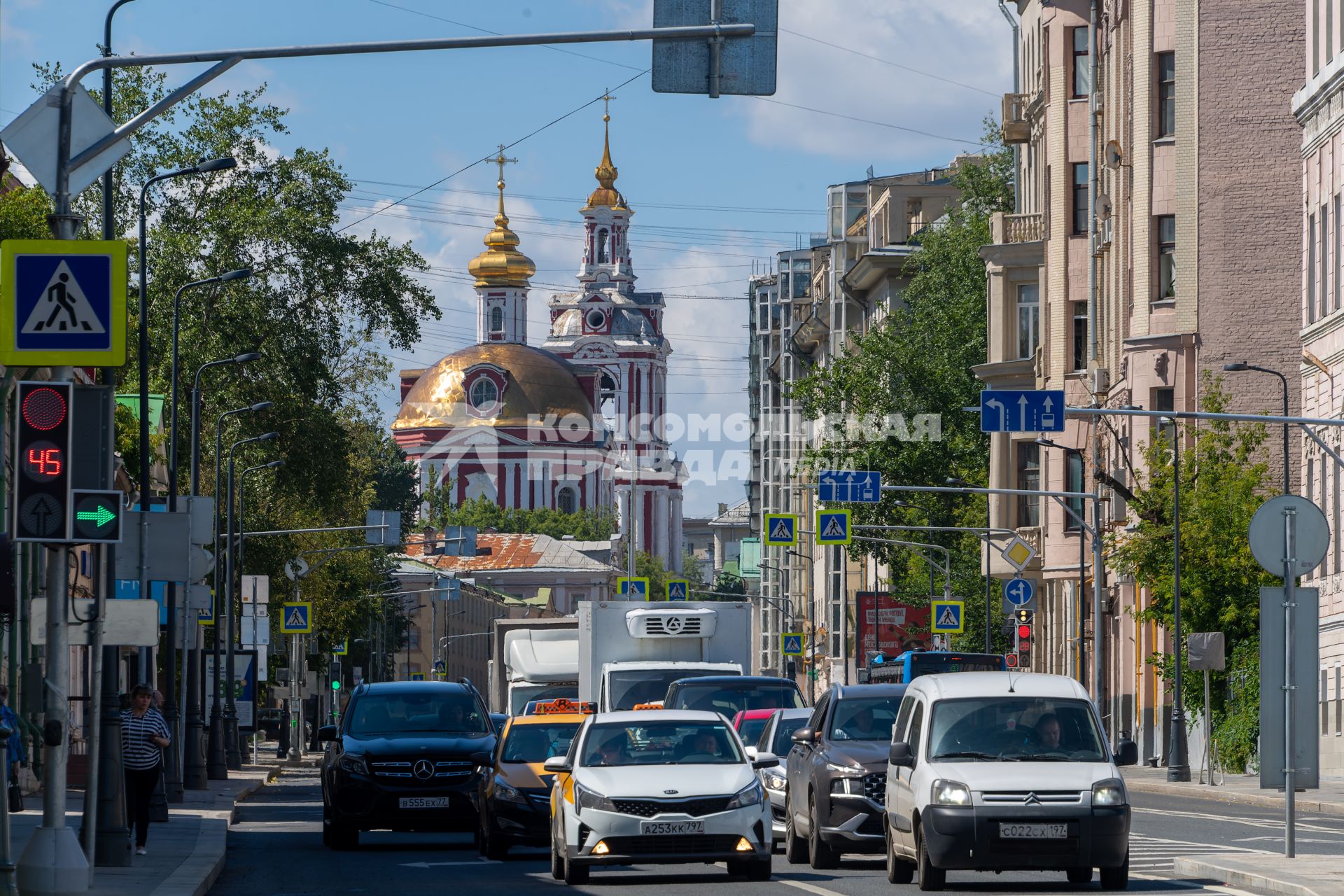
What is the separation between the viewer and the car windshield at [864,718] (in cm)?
2286

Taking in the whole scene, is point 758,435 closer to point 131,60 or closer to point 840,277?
point 840,277

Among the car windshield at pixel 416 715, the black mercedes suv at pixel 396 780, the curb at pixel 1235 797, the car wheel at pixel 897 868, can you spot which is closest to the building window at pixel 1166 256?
the curb at pixel 1235 797

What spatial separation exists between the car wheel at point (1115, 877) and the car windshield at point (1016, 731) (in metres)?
0.79

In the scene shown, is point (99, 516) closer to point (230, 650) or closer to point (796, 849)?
point (796, 849)

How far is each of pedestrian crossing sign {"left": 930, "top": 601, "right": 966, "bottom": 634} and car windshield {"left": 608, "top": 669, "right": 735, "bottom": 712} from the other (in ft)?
106

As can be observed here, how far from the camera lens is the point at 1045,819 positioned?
1809 cm

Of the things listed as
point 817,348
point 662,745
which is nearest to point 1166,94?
point 662,745

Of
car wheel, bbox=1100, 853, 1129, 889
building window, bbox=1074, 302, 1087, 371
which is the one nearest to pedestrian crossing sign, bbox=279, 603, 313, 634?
building window, bbox=1074, 302, 1087, 371

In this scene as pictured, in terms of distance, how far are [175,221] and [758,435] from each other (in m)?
106

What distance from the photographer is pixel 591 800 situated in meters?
20.4

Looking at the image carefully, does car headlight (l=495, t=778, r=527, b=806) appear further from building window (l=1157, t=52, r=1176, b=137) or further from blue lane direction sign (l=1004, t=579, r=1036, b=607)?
building window (l=1157, t=52, r=1176, b=137)

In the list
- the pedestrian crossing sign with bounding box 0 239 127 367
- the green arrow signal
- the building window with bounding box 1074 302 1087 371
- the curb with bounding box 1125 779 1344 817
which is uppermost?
the building window with bounding box 1074 302 1087 371

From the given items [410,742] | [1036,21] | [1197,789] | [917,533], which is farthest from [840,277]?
[410,742]

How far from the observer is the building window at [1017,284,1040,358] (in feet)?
248
